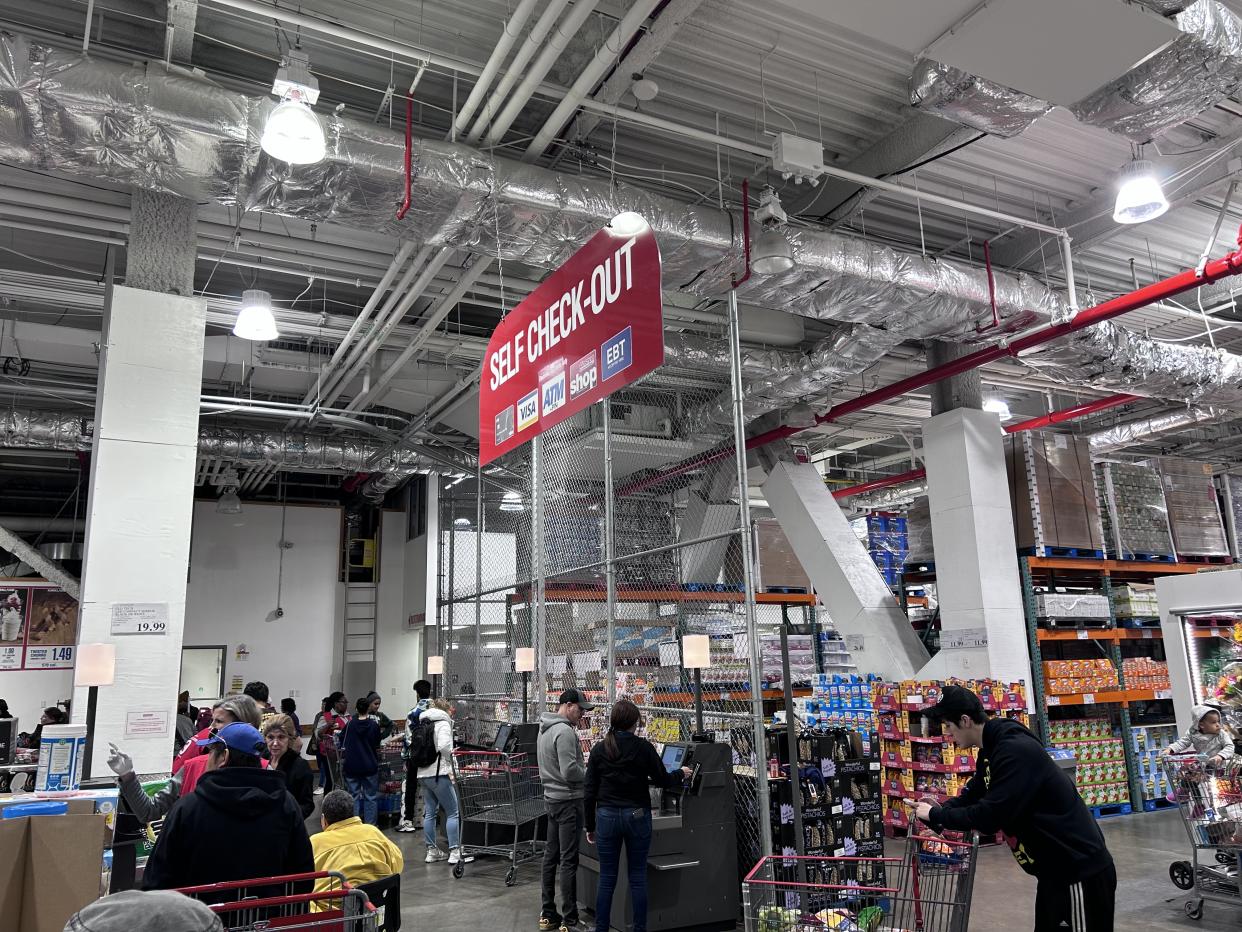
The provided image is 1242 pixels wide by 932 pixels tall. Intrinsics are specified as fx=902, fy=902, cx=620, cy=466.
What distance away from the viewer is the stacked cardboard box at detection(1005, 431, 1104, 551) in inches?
398

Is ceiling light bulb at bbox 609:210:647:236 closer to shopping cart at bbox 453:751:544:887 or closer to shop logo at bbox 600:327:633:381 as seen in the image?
shop logo at bbox 600:327:633:381

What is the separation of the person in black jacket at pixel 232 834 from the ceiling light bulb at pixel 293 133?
292 cm

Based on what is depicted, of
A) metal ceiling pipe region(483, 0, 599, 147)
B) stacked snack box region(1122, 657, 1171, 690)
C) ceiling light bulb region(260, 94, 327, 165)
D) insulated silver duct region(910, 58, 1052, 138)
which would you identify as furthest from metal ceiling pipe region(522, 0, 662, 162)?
stacked snack box region(1122, 657, 1171, 690)

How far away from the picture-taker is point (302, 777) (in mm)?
5133

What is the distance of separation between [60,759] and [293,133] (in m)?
4.00

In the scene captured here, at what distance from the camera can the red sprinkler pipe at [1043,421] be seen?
1138cm

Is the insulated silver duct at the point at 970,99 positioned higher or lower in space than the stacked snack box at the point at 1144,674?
higher

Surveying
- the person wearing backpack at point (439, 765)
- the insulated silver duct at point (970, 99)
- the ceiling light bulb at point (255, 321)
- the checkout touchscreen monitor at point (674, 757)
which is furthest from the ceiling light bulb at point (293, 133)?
the person wearing backpack at point (439, 765)

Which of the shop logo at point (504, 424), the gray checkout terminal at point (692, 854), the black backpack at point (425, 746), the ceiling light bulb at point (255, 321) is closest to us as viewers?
the shop logo at point (504, 424)

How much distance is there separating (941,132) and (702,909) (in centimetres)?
573

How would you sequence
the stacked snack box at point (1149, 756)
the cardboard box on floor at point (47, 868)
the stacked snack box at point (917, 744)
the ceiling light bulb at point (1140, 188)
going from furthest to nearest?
the stacked snack box at point (1149, 756)
the stacked snack box at point (917, 744)
the ceiling light bulb at point (1140, 188)
the cardboard box on floor at point (47, 868)

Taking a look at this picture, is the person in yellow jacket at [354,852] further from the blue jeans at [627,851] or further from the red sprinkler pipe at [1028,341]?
the red sprinkler pipe at [1028,341]

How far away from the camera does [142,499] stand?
652cm

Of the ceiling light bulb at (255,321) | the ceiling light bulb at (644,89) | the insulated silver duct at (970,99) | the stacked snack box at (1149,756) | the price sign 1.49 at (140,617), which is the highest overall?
the ceiling light bulb at (644,89)
